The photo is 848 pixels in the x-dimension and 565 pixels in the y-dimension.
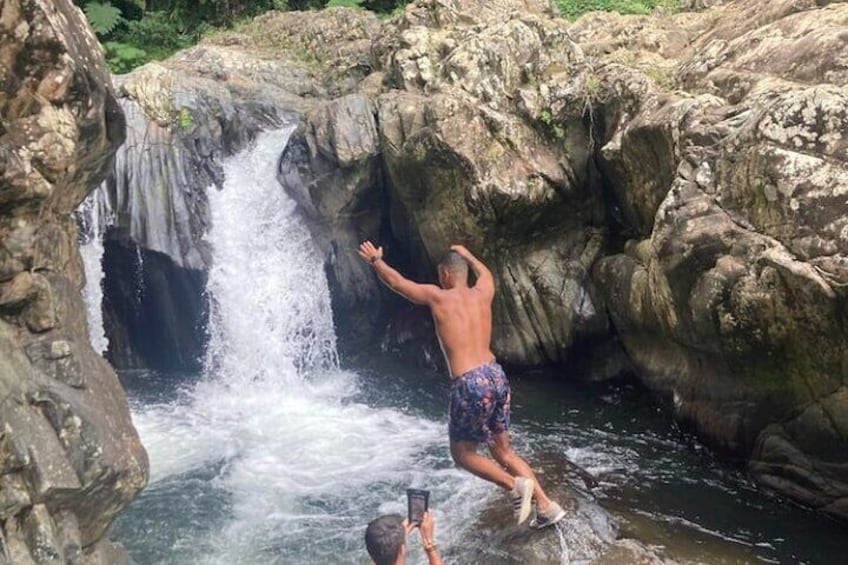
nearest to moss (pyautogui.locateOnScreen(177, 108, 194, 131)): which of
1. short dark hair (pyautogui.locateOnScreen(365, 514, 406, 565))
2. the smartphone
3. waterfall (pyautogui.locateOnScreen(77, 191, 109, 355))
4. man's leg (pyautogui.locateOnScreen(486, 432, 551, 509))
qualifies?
waterfall (pyautogui.locateOnScreen(77, 191, 109, 355))

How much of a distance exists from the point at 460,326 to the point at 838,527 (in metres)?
4.05

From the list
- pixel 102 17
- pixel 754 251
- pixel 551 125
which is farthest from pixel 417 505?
pixel 102 17

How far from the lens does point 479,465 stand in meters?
5.83

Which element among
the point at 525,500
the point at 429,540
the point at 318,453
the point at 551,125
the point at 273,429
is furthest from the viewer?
the point at 551,125

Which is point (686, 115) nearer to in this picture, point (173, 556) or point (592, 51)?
point (592, 51)

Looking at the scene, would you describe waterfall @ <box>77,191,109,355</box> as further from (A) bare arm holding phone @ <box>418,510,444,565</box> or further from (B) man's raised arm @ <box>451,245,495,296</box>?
(A) bare arm holding phone @ <box>418,510,444,565</box>

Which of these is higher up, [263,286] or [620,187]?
[620,187]

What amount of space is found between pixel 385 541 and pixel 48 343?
252 cm

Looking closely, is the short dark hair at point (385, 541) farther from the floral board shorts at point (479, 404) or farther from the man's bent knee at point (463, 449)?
the man's bent knee at point (463, 449)

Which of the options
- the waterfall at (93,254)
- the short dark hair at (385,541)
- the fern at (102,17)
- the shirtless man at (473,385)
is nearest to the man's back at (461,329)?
the shirtless man at (473,385)

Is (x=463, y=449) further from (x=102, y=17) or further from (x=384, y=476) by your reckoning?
(x=102, y=17)

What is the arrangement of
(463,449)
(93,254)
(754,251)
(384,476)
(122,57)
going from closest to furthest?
(463,449), (754,251), (384,476), (93,254), (122,57)

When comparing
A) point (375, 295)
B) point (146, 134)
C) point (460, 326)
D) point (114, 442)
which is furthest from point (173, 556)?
→ point (146, 134)

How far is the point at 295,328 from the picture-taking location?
11820 millimetres
